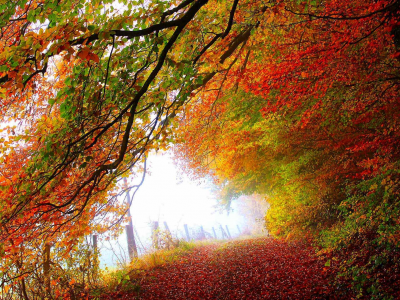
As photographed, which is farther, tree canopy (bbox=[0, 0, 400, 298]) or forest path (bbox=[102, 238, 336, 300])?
forest path (bbox=[102, 238, 336, 300])

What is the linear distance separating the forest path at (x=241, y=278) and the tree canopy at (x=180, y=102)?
43.8 inches

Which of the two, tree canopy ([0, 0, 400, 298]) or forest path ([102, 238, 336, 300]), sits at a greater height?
tree canopy ([0, 0, 400, 298])

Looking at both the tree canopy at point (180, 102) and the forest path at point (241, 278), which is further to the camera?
the forest path at point (241, 278)

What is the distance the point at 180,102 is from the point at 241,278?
214 inches

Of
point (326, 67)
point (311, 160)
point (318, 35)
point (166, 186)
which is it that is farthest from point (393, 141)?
point (166, 186)

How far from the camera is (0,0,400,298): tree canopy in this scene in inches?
97.8

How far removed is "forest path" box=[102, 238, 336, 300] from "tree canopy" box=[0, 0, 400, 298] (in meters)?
1.11

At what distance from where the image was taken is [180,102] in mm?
3295

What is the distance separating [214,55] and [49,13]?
3.22 metres

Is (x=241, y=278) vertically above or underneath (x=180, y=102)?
underneath

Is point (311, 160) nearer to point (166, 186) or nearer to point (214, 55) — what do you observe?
point (214, 55)

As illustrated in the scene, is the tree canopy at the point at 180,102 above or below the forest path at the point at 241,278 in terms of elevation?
above

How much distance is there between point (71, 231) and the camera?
358 centimetres

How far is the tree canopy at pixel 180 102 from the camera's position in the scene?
97.8 inches
